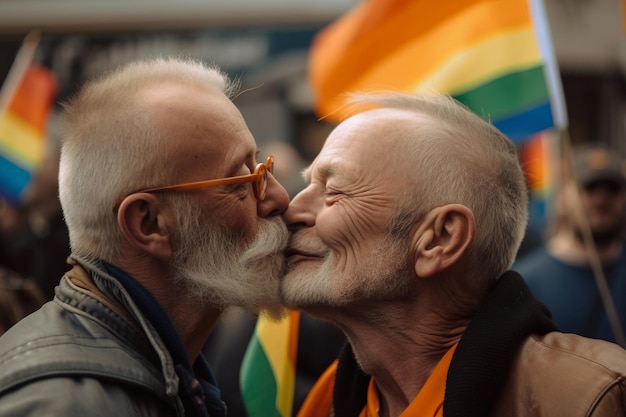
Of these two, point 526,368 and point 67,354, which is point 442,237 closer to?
point 526,368

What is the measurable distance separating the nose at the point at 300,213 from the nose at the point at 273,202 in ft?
0.08

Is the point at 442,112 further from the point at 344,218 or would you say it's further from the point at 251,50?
the point at 251,50

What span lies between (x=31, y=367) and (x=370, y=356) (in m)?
1.06

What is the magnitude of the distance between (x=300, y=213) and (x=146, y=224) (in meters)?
0.55

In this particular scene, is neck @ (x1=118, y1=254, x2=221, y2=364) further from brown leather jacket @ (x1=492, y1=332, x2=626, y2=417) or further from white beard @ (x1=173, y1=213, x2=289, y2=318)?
brown leather jacket @ (x1=492, y1=332, x2=626, y2=417)

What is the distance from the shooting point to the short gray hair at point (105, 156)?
2596mm

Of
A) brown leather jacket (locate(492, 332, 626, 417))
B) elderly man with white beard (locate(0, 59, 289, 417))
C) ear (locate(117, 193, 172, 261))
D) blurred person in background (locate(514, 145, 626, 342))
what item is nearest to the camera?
brown leather jacket (locate(492, 332, 626, 417))

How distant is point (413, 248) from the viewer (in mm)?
2785

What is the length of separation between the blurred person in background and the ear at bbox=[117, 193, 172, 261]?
2.62 metres

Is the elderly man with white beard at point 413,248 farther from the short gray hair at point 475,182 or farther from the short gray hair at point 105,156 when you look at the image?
the short gray hair at point 105,156

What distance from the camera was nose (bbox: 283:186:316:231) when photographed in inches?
117

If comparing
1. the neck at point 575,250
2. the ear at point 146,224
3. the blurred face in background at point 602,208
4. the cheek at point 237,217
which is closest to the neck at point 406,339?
the cheek at point 237,217

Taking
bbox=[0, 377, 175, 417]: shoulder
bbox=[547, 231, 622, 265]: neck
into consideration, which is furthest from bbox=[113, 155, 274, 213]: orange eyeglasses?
bbox=[547, 231, 622, 265]: neck

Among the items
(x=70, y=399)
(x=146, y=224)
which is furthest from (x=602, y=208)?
(x=70, y=399)
